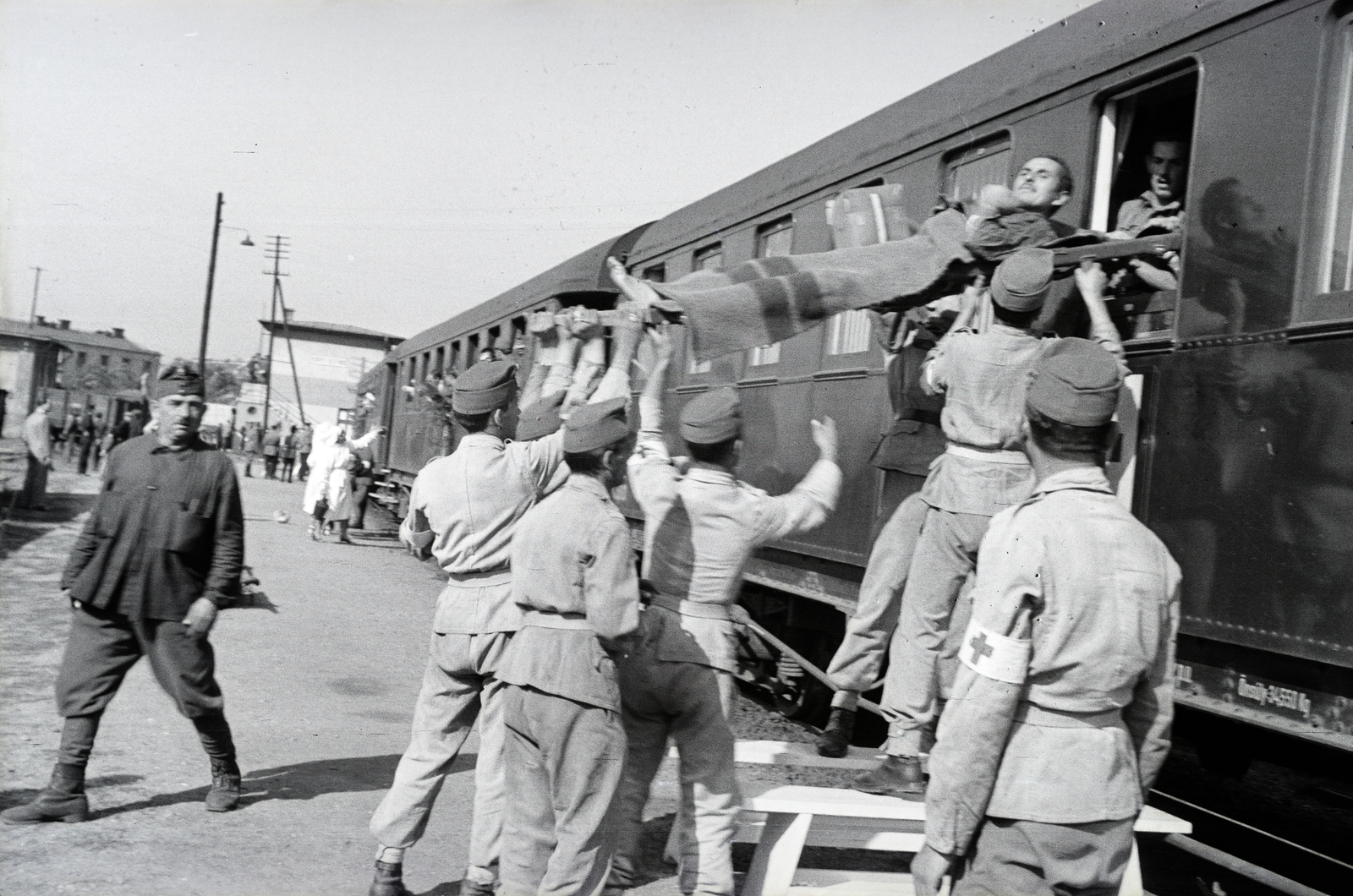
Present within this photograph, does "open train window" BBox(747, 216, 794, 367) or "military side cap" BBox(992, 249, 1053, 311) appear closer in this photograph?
"military side cap" BBox(992, 249, 1053, 311)

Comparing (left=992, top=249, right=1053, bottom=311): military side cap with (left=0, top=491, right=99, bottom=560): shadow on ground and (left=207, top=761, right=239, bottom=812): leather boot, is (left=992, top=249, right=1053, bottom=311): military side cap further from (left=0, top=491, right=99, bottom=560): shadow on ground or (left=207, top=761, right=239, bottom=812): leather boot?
(left=0, top=491, right=99, bottom=560): shadow on ground

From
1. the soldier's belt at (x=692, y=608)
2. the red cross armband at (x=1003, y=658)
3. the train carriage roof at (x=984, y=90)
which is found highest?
the train carriage roof at (x=984, y=90)

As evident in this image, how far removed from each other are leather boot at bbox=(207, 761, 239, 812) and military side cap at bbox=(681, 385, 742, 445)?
8.90 ft

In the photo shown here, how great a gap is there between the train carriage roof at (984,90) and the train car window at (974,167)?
0.12 metres

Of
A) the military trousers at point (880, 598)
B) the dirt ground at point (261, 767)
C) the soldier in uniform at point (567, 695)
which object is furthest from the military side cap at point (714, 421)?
the dirt ground at point (261, 767)

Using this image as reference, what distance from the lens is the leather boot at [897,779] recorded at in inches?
178

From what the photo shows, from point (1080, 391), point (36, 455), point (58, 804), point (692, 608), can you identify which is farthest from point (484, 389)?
point (36, 455)

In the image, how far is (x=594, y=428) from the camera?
393cm

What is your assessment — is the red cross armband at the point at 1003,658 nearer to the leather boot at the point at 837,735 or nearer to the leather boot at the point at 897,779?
the leather boot at the point at 897,779

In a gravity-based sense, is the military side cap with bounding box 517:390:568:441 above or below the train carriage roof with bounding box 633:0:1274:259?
below

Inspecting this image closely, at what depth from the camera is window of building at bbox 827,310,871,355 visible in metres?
6.83

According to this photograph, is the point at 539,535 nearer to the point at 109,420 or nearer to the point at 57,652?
the point at 57,652

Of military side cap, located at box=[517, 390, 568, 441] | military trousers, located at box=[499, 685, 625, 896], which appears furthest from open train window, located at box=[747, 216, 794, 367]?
military trousers, located at box=[499, 685, 625, 896]

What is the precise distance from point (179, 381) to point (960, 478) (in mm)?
3288
